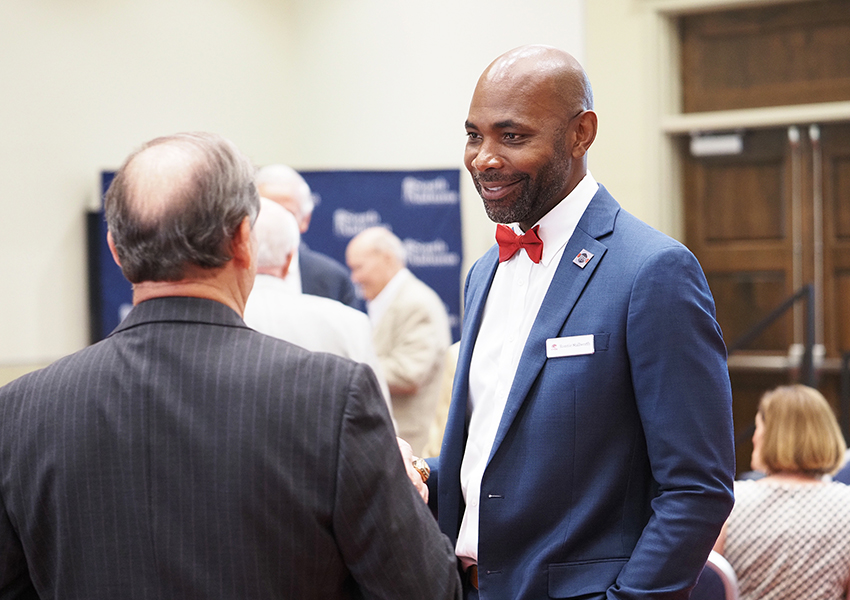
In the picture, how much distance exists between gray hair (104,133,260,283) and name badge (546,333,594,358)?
0.59 metres

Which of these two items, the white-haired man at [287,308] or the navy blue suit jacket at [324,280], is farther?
the navy blue suit jacket at [324,280]

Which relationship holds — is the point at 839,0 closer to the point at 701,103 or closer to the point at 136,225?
the point at 701,103

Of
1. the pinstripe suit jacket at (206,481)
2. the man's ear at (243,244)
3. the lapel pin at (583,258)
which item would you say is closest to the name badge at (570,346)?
the lapel pin at (583,258)

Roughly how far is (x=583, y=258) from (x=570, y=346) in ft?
0.56

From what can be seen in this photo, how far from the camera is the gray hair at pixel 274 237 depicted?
2.89 meters

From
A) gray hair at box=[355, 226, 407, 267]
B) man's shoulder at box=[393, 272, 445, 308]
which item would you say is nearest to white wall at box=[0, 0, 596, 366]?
gray hair at box=[355, 226, 407, 267]

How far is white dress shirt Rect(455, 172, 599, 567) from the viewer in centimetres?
164

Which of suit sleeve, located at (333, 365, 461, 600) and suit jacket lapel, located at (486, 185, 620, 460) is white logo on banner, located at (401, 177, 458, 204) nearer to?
suit jacket lapel, located at (486, 185, 620, 460)

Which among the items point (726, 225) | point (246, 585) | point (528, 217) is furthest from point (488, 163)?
point (726, 225)

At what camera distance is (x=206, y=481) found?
3.73 ft

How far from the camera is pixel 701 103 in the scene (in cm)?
619

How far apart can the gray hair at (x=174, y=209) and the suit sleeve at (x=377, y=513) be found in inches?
10.6

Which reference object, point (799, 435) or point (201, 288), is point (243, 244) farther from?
point (799, 435)

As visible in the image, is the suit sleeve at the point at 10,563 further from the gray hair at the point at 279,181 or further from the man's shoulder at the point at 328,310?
the gray hair at the point at 279,181
